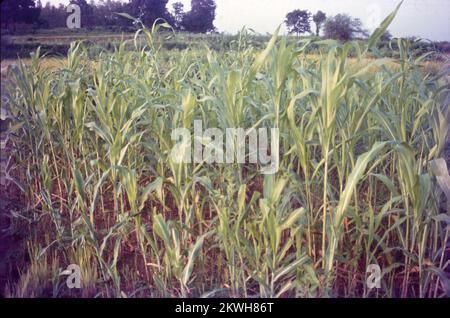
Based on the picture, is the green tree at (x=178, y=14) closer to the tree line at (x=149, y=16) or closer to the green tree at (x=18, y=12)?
the tree line at (x=149, y=16)

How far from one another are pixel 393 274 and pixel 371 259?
8 cm

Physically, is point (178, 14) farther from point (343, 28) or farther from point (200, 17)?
point (343, 28)

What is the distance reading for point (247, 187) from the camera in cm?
113

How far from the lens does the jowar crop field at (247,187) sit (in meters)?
0.93

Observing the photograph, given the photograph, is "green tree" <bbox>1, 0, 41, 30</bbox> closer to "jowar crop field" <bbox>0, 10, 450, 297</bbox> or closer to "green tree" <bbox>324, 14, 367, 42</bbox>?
"jowar crop field" <bbox>0, 10, 450, 297</bbox>

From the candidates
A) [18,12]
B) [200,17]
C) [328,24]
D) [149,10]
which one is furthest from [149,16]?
[328,24]

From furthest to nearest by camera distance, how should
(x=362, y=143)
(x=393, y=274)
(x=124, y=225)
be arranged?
(x=362, y=143) → (x=124, y=225) → (x=393, y=274)

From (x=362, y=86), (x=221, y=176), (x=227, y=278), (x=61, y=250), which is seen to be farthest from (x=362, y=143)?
(x=61, y=250)

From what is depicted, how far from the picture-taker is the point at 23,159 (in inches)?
53.4

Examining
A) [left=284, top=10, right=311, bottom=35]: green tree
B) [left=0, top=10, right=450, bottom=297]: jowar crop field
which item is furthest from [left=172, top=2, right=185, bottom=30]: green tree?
[left=284, top=10, right=311, bottom=35]: green tree

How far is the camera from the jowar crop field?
36.8 inches

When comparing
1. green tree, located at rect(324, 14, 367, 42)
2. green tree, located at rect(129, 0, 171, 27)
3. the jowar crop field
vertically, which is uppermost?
green tree, located at rect(129, 0, 171, 27)

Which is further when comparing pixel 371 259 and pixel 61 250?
pixel 61 250

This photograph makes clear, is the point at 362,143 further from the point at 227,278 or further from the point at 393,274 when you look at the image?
the point at 227,278
